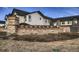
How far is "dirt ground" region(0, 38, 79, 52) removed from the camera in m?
1.86

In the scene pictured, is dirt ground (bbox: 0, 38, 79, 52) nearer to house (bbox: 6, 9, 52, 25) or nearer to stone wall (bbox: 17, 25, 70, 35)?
stone wall (bbox: 17, 25, 70, 35)

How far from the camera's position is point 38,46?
6.13 feet

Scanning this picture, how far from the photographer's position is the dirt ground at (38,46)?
1.86 meters

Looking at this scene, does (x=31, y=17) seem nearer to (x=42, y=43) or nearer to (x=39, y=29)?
(x=39, y=29)

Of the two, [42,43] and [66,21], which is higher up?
[66,21]

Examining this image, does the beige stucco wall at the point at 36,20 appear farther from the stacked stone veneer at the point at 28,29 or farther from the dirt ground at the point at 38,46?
the dirt ground at the point at 38,46

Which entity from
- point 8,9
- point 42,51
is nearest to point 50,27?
point 42,51

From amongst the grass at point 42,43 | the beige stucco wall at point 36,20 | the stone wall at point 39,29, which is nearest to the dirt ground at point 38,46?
the grass at point 42,43

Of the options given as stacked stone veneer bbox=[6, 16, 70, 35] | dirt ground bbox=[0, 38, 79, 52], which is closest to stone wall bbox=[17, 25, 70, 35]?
stacked stone veneer bbox=[6, 16, 70, 35]

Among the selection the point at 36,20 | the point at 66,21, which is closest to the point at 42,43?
the point at 36,20

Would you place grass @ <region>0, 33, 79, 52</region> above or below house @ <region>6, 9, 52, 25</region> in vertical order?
below
